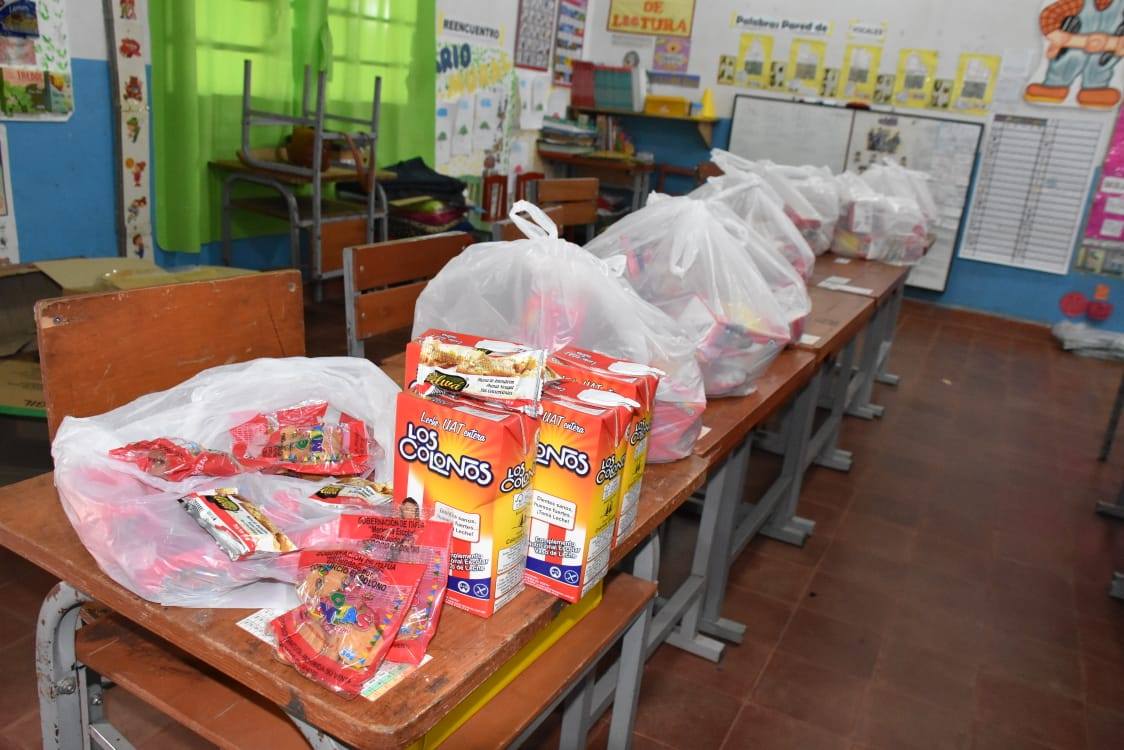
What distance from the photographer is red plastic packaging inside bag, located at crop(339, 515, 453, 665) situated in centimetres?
75

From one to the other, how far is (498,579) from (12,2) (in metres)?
2.88

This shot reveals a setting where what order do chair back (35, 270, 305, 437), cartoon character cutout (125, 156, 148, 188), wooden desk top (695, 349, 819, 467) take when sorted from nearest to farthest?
chair back (35, 270, 305, 437)
wooden desk top (695, 349, 819, 467)
cartoon character cutout (125, 156, 148, 188)

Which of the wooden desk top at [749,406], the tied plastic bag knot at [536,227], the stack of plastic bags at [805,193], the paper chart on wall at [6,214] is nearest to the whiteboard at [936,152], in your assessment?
the stack of plastic bags at [805,193]

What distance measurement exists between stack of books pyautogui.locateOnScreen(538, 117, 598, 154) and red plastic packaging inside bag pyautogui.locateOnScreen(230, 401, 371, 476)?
16.7 ft

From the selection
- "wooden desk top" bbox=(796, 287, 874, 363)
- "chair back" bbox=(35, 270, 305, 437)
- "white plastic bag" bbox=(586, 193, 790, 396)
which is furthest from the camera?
"wooden desk top" bbox=(796, 287, 874, 363)

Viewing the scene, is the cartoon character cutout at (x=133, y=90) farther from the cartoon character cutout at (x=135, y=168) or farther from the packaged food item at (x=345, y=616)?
the packaged food item at (x=345, y=616)

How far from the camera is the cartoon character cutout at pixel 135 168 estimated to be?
10.7 ft

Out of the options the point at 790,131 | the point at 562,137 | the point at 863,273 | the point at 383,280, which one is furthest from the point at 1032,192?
the point at 383,280

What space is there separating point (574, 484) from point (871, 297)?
1.95m

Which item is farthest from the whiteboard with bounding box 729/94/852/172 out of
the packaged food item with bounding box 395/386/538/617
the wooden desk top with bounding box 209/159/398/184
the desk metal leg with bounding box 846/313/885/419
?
the packaged food item with bounding box 395/386/538/617

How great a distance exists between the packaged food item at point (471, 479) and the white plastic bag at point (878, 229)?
270cm

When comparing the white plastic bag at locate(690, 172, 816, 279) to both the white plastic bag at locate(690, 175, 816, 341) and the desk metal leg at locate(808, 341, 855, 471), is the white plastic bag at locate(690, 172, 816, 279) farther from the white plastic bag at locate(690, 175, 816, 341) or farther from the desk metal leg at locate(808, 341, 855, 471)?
the desk metal leg at locate(808, 341, 855, 471)

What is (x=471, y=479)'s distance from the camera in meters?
0.77

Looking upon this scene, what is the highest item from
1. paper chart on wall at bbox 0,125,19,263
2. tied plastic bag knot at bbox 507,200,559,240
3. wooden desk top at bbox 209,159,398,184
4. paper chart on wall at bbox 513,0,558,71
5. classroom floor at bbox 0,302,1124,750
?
paper chart on wall at bbox 513,0,558,71
